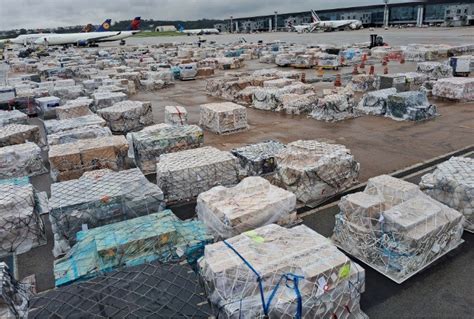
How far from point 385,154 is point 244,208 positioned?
26.1ft

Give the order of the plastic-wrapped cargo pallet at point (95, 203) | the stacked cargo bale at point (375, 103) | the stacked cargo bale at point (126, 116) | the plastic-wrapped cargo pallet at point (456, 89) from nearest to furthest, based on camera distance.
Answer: the plastic-wrapped cargo pallet at point (95, 203)
the stacked cargo bale at point (126, 116)
the stacked cargo bale at point (375, 103)
the plastic-wrapped cargo pallet at point (456, 89)

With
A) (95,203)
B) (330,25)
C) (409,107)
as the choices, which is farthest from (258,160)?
(330,25)

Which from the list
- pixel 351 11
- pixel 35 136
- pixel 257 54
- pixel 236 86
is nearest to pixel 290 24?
pixel 351 11

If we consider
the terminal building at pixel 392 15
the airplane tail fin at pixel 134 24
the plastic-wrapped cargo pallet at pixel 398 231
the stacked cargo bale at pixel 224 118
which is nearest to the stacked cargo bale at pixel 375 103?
the stacked cargo bale at pixel 224 118

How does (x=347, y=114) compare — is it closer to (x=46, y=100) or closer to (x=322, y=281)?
(x=322, y=281)

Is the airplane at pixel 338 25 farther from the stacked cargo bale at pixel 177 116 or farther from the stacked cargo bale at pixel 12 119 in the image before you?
the stacked cargo bale at pixel 12 119

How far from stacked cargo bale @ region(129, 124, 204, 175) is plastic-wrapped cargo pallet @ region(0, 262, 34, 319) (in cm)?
666

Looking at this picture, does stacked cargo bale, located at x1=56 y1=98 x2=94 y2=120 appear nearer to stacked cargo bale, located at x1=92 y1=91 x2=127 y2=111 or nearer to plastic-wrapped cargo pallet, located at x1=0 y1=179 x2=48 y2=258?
stacked cargo bale, located at x1=92 y1=91 x2=127 y2=111

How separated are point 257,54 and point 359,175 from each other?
162ft

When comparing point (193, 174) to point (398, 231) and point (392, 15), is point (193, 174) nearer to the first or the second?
point (398, 231)

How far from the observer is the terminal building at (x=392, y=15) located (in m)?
109

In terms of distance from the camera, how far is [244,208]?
8047 millimetres

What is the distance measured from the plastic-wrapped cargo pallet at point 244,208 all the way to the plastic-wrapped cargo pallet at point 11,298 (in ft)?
12.0

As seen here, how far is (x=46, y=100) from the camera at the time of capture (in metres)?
21.3
